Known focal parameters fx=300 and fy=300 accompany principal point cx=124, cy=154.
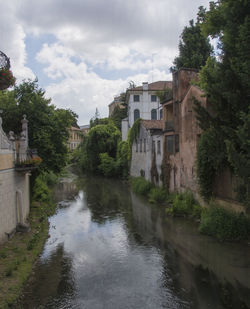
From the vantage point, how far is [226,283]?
10.2 m

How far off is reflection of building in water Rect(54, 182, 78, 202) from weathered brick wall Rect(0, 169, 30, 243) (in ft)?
38.4

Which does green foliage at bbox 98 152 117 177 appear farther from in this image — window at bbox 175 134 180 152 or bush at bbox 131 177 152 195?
window at bbox 175 134 180 152

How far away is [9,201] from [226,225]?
1027 cm

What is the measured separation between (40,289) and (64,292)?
837 mm

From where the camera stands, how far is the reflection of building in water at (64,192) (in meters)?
28.2

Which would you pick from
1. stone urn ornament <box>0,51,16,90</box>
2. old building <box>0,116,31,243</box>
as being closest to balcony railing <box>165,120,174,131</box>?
old building <box>0,116,31,243</box>

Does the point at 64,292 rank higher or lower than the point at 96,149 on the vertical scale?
lower

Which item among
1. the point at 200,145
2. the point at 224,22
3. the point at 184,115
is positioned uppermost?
the point at 224,22

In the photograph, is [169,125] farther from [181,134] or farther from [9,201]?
[9,201]

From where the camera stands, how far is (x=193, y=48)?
2870 centimetres

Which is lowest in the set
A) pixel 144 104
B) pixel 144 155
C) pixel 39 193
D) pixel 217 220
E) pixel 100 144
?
pixel 217 220

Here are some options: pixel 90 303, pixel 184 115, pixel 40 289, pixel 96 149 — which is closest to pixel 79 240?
pixel 40 289

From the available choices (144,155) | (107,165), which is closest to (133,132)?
(144,155)

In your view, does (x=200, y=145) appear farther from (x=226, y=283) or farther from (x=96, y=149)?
(x=96, y=149)
